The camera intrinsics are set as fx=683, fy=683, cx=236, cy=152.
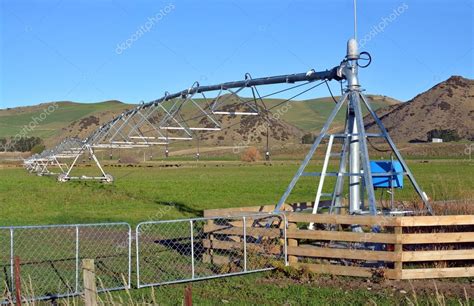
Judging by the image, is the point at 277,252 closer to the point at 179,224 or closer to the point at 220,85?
the point at 220,85

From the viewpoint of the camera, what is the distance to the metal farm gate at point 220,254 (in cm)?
1239

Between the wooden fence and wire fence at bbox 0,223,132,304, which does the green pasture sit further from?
the wooden fence

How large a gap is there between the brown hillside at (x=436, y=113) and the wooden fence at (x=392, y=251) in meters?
117

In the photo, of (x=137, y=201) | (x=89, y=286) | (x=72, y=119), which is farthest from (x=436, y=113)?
(x=89, y=286)

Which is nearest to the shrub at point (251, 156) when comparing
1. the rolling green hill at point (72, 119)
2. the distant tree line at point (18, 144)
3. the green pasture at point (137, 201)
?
the rolling green hill at point (72, 119)

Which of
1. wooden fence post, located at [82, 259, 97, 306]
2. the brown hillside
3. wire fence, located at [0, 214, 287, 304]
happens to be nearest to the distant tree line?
the brown hillside

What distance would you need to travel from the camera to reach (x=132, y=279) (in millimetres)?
12195

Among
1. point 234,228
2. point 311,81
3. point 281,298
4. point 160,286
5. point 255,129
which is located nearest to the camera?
point 281,298

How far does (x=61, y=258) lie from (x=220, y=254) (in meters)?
3.48

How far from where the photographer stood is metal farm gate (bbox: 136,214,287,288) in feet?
40.7

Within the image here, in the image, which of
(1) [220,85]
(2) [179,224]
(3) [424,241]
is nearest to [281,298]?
(3) [424,241]

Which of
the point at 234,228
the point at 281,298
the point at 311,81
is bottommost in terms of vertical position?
the point at 281,298

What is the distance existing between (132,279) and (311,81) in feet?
19.6

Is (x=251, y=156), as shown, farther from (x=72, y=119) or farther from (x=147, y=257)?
(x=72, y=119)
